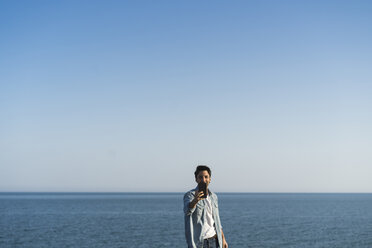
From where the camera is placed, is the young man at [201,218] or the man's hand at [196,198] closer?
the man's hand at [196,198]

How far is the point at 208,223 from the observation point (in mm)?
6000

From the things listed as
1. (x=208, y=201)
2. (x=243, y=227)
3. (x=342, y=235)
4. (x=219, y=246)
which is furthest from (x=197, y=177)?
(x=243, y=227)

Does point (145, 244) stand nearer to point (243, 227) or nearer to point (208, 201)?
point (243, 227)

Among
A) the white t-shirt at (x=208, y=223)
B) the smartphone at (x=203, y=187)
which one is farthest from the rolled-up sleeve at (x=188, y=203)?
the white t-shirt at (x=208, y=223)

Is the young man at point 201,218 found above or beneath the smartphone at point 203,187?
beneath

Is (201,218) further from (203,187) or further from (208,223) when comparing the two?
(203,187)

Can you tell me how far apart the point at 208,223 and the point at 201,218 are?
6.7 inches

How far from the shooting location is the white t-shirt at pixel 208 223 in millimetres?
5918

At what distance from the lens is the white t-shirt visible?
5.92 m

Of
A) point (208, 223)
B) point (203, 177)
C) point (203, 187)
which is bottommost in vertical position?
point (208, 223)

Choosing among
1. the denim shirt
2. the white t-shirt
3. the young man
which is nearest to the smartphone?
the young man

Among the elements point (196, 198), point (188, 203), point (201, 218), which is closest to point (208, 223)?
point (201, 218)

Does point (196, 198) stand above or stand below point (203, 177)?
below

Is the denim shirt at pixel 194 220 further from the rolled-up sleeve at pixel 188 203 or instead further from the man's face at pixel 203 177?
the man's face at pixel 203 177
